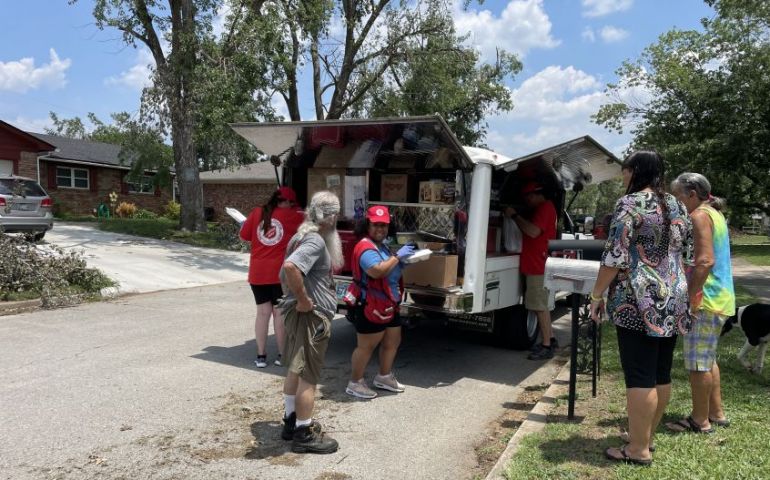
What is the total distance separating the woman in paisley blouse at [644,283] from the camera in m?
3.41

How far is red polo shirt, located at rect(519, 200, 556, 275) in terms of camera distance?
6602mm

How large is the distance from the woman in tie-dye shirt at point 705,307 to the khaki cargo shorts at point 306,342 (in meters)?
2.47

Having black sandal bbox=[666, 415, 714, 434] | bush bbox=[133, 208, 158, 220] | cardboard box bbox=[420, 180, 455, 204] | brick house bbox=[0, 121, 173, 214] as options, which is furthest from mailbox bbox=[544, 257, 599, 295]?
bush bbox=[133, 208, 158, 220]

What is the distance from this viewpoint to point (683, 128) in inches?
714

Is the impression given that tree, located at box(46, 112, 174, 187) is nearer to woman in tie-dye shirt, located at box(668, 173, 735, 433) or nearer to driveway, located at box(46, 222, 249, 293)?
driveway, located at box(46, 222, 249, 293)

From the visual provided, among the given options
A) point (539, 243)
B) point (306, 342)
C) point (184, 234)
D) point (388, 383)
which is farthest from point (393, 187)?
point (184, 234)

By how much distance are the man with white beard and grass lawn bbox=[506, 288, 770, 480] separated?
1.35 metres

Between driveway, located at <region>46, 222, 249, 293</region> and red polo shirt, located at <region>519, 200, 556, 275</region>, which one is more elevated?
red polo shirt, located at <region>519, 200, 556, 275</region>

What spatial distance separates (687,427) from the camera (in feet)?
13.6

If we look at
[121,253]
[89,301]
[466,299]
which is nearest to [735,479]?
[466,299]

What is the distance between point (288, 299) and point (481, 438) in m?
1.79

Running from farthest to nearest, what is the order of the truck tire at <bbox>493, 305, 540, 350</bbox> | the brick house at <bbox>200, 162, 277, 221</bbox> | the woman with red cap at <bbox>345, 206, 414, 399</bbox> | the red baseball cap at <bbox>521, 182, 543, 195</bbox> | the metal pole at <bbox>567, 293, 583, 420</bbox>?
1. the brick house at <bbox>200, 162, 277, 221</bbox>
2. the red baseball cap at <bbox>521, 182, 543, 195</bbox>
3. the truck tire at <bbox>493, 305, 540, 350</bbox>
4. the woman with red cap at <bbox>345, 206, 414, 399</bbox>
5. the metal pole at <bbox>567, 293, 583, 420</bbox>

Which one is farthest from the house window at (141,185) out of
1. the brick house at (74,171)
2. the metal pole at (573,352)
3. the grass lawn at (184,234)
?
the metal pole at (573,352)

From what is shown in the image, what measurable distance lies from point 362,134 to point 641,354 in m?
3.89
